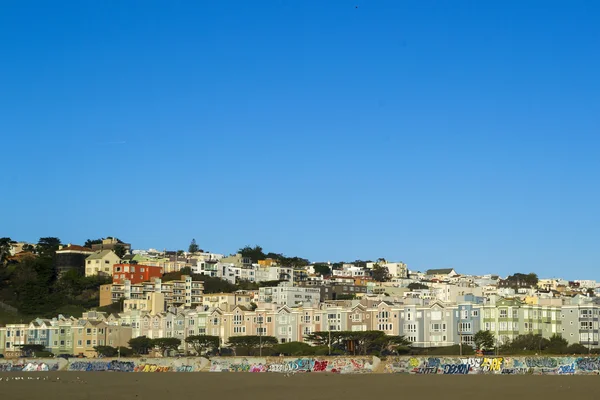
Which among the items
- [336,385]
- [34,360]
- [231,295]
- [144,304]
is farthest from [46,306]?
[336,385]

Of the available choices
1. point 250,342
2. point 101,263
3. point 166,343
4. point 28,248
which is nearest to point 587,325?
point 250,342

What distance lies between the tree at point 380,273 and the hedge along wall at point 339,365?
91712 millimetres

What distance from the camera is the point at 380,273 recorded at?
574 feet

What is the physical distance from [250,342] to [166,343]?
922 cm

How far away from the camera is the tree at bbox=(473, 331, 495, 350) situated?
87.4 meters

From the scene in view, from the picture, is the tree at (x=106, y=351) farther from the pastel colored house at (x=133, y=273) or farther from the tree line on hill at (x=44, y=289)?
the pastel colored house at (x=133, y=273)

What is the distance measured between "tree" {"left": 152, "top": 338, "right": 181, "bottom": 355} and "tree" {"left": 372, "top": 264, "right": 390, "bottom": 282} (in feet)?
241

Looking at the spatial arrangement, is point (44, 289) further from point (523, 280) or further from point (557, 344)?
point (523, 280)

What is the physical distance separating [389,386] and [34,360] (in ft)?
153

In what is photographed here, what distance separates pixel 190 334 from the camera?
108375mm

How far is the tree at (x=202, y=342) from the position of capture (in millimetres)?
98562

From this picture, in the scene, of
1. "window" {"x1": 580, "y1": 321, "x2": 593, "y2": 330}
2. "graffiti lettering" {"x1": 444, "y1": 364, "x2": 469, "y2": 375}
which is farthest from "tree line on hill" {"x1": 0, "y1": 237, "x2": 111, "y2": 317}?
"graffiti lettering" {"x1": 444, "y1": 364, "x2": 469, "y2": 375}

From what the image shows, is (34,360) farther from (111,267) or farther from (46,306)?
(111,267)

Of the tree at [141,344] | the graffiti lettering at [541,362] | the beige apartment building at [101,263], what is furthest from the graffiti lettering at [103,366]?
the beige apartment building at [101,263]
